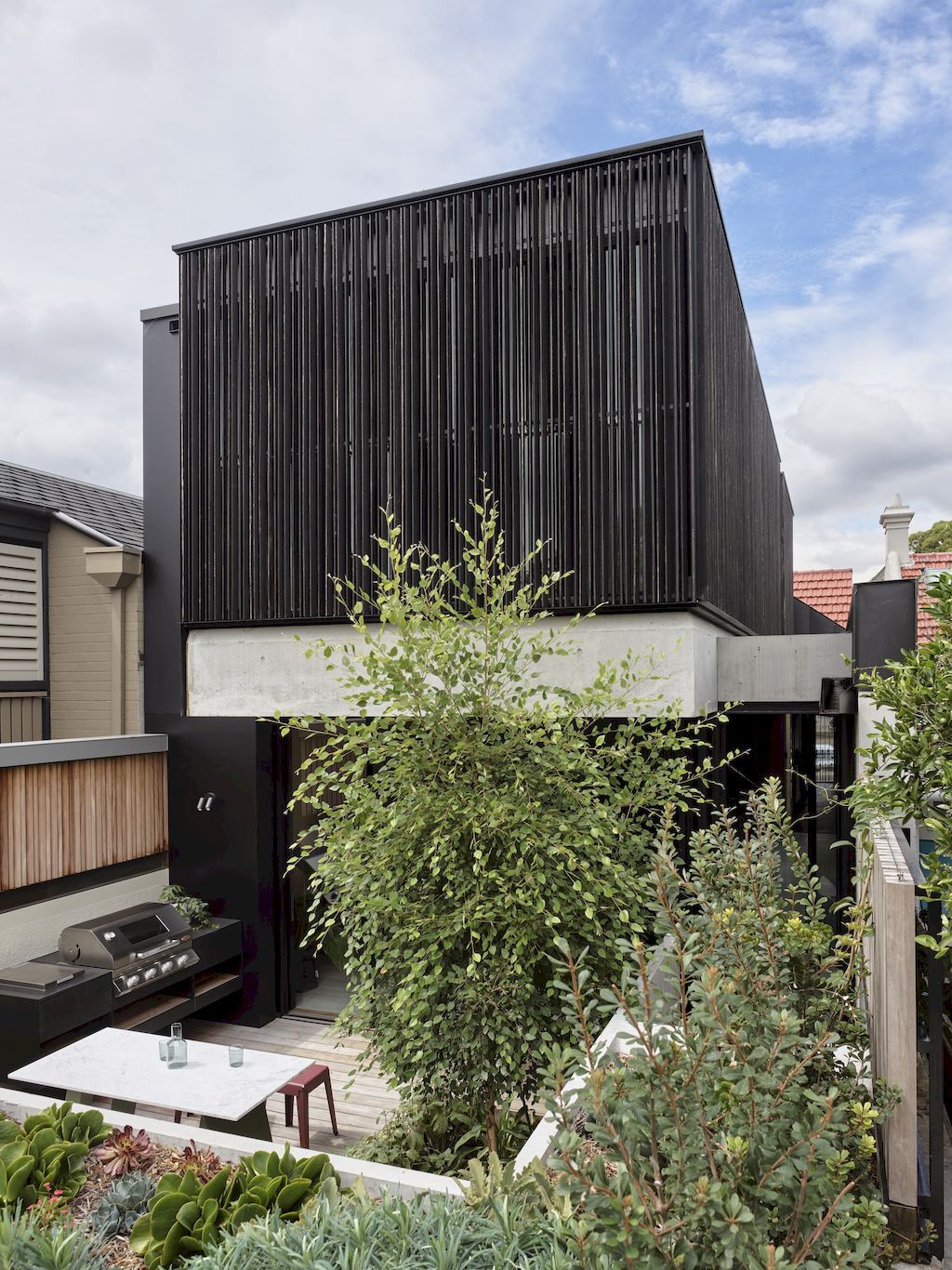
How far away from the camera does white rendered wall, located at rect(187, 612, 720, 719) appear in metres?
5.77

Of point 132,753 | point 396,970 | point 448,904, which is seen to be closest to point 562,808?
point 448,904

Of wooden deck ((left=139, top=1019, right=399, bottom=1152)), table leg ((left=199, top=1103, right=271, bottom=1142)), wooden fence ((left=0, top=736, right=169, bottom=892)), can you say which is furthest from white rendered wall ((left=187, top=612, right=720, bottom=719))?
wooden deck ((left=139, top=1019, right=399, bottom=1152))

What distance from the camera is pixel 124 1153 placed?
304 centimetres

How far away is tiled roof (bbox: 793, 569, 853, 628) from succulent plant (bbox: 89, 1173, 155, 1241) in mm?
14103

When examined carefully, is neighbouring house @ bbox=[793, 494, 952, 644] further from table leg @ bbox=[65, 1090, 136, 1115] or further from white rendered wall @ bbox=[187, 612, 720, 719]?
table leg @ bbox=[65, 1090, 136, 1115]

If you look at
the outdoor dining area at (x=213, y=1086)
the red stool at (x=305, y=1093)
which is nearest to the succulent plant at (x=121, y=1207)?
the outdoor dining area at (x=213, y=1086)

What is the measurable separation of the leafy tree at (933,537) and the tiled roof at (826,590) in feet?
42.6

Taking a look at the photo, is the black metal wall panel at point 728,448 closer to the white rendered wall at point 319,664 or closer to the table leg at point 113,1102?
the white rendered wall at point 319,664

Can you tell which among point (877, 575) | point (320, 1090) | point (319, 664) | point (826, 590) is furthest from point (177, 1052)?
point (826, 590)

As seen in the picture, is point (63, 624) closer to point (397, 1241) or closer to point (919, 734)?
point (397, 1241)

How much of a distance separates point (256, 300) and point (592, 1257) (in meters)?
7.26

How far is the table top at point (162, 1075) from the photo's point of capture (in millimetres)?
4496

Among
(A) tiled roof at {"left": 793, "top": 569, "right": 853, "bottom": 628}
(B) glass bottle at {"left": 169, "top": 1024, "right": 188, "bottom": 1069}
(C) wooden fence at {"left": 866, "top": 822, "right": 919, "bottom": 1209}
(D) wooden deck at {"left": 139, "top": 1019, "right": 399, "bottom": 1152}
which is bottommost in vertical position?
(D) wooden deck at {"left": 139, "top": 1019, "right": 399, "bottom": 1152}

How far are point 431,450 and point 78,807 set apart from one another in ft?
13.3
